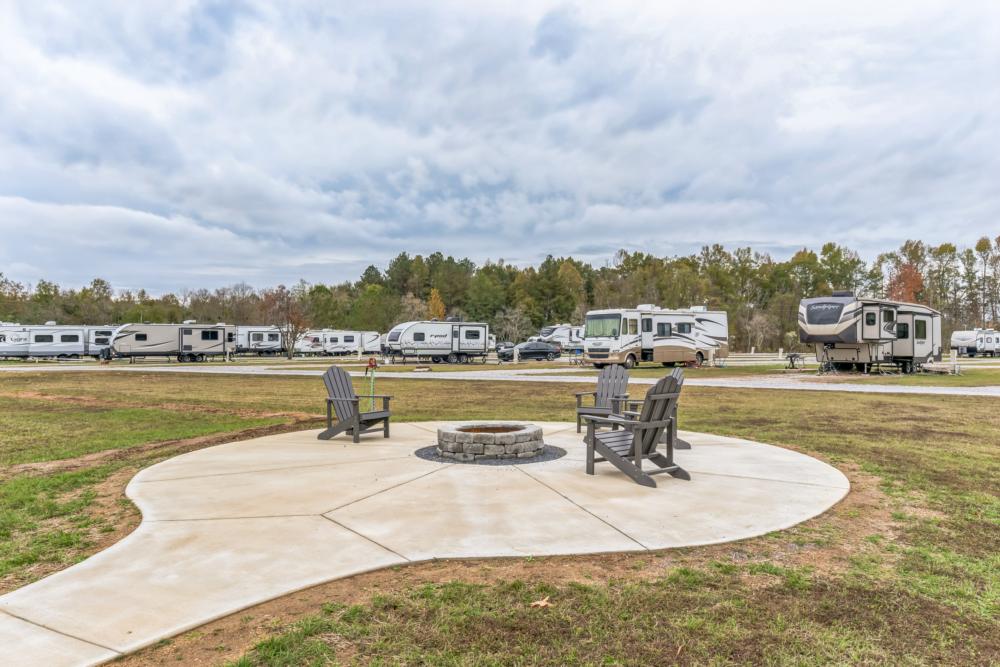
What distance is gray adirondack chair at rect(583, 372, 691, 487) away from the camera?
18.9 ft

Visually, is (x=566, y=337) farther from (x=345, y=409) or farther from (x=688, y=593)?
(x=688, y=593)

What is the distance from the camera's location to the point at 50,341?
130ft

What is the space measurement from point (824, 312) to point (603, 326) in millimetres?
8792

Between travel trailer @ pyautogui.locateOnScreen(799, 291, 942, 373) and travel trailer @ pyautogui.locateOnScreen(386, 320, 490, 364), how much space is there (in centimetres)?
1775

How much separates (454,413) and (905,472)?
7298 mm

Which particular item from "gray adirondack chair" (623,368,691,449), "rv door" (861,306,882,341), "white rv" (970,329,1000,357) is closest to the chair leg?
"gray adirondack chair" (623,368,691,449)

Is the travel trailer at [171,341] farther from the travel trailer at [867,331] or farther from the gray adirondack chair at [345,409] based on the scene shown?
the gray adirondack chair at [345,409]

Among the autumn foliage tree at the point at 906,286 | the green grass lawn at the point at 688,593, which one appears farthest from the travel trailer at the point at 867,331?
the autumn foliage tree at the point at 906,286

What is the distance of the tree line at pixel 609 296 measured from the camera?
5697 cm

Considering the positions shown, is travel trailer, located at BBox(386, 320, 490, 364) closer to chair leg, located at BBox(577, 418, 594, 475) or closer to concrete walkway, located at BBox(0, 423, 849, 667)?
concrete walkway, located at BBox(0, 423, 849, 667)

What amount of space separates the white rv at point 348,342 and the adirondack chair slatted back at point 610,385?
135ft

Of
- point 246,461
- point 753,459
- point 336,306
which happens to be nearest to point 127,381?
point 246,461

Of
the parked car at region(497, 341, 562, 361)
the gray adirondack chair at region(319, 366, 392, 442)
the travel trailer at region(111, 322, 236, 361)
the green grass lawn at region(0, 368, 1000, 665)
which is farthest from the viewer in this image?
the parked car at region(497, 341, 562, 361)

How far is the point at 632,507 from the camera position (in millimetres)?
4977
